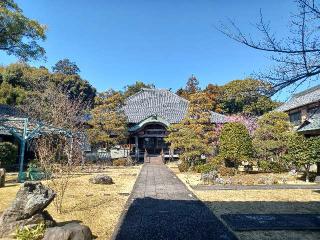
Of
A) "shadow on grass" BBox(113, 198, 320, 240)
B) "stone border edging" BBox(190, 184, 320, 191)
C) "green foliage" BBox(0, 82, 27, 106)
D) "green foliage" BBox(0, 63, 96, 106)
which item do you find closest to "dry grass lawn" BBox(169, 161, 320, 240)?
"shadow on grass" BBox(113, 198, 320, 240)

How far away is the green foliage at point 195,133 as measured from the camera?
24062mm

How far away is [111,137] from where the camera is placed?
104 ft

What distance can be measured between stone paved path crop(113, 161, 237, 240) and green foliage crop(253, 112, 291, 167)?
1140 cm

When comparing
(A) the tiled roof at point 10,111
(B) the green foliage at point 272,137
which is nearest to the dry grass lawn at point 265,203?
(B) the green foliage at point 272,137

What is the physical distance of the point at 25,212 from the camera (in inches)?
295

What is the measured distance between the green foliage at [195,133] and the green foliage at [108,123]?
6.32 metres

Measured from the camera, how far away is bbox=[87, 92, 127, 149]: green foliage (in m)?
30.1

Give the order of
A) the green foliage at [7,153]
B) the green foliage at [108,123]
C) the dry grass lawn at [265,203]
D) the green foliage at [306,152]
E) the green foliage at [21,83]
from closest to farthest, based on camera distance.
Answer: the dry grass lawn at [265,203] → the green foliage at [306,152] → the green foliage at [7,153] → the green foliage at [108,123] → the green foliage at [21,83]

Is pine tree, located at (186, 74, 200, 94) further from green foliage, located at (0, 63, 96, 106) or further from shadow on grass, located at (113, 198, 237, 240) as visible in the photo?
shadow on grass, located at (113, 198, 237, 240)

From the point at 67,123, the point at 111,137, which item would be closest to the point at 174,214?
the point at 67,123

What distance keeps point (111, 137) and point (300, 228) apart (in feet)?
83.1

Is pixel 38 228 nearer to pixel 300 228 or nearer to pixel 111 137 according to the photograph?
pixel 300 228

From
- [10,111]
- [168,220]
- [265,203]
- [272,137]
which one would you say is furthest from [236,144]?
[10,111]

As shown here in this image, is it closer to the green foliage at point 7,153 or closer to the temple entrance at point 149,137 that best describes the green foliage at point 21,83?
the temple entrance at point 149,137
